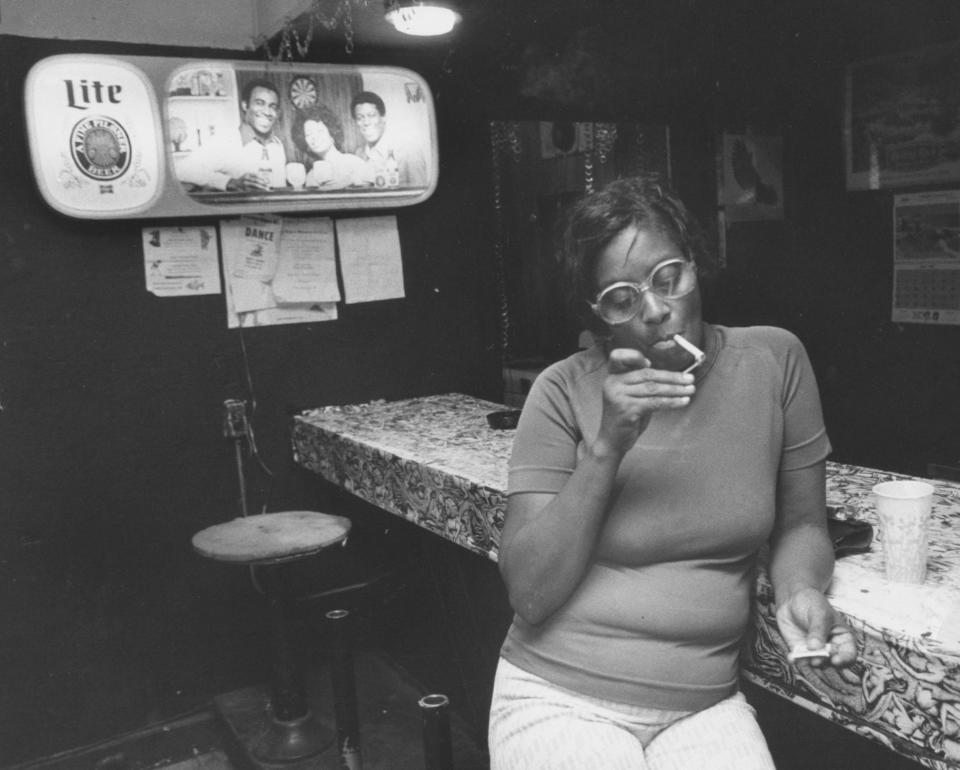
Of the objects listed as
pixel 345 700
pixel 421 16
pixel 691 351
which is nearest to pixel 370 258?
pixel 421 16

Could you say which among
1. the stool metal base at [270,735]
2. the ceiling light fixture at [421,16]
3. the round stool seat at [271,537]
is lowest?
the stool metal base at [270,735]

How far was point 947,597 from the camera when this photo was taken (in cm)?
127

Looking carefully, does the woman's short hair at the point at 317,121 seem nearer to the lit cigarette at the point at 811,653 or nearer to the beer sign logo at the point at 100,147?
the beer sign logo at the point at 100,147

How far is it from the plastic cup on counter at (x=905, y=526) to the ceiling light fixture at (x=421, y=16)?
6.55 ft

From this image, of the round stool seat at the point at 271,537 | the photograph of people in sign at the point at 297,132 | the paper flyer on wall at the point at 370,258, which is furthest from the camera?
the paper flyer on wall at the point at 370,258

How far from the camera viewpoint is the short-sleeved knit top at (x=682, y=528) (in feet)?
4.39

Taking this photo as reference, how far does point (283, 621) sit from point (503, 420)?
95 centimetres

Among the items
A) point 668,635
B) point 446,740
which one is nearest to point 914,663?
point 668,635

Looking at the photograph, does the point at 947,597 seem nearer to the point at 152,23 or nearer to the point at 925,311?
the point at 925,311

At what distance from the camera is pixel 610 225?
1.42 meters

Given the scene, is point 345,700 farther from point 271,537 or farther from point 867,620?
point 867,620

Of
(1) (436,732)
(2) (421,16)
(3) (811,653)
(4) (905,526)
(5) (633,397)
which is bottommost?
(1) (436,732)

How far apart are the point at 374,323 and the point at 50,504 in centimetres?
132

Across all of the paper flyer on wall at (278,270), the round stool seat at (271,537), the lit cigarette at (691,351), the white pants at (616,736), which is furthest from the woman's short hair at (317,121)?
the white pants at (616,736)
